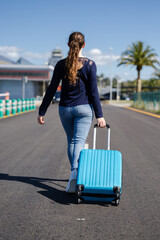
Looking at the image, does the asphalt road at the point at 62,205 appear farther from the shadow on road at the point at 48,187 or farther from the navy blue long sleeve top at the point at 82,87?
the navy blue long sleeve top at the point at 82,87

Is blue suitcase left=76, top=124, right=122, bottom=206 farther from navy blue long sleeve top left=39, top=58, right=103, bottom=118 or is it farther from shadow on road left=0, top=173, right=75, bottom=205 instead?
navy blue long sleeve top left=39, top=58, right=103, bottom=118

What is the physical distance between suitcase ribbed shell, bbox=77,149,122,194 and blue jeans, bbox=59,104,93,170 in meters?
0.21

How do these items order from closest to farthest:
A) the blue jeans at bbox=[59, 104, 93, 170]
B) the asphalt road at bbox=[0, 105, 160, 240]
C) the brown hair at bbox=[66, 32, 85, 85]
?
the asphalt road at bbox=[0, 105, 160, 240], the brown hair at bbox=[66, 32, 85, 85], the blue jeans at bbox=[59, 104, 93, 170]

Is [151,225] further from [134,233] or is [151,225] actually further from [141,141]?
[141,141]

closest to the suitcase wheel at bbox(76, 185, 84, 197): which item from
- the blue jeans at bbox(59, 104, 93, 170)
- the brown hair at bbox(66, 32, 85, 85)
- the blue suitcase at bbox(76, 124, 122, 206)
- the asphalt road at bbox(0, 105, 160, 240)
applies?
the blue suitcase at bbox(76, 124, 122, 206)

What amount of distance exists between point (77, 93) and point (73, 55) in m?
0.42

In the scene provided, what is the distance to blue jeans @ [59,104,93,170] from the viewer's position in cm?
406

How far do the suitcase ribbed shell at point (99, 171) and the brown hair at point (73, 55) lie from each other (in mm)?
833

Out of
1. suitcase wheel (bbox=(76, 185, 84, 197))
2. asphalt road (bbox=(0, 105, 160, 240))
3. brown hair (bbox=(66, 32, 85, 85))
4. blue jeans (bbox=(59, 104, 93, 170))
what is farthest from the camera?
blue jeans (bbox=(59, 104, 93, 170))

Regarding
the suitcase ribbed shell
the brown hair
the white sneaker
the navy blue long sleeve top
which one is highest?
the brown hair

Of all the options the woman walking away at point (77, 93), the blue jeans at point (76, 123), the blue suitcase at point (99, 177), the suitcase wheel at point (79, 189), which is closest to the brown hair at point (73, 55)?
the woman walking away at point (77, 93)

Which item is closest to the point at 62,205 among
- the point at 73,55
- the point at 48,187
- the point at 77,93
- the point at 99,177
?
the point at 99,177

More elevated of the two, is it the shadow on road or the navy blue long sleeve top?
the navy blue long sleeve top

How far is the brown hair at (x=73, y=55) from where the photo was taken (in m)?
3.89
